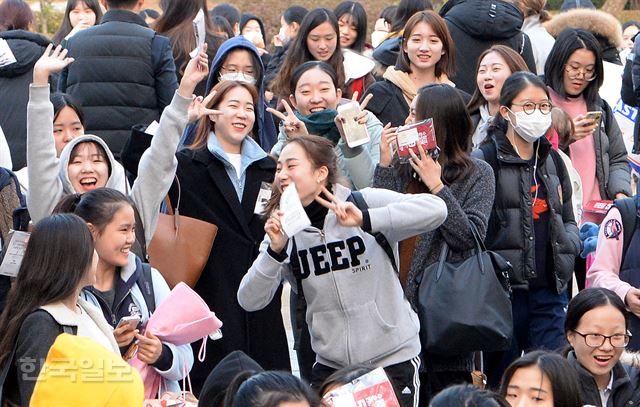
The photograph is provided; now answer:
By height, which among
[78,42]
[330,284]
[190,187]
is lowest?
[330,284]

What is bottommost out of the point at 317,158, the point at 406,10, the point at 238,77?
the point at 317,158

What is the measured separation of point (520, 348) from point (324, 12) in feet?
8.22

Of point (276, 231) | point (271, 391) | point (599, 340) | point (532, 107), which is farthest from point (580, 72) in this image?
point (271, 391)

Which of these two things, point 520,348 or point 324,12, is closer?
point 520,348

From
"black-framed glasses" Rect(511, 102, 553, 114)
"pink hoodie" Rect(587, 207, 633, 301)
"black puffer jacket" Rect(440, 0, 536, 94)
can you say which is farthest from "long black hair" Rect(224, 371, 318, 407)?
"black puffer jacket" Rect(440, 0, 536, 94)

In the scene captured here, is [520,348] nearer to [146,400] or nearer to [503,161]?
[503,161]

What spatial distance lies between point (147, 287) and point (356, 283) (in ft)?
2.91

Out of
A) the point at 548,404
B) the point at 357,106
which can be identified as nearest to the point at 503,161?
the point at 357,106

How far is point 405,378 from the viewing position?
5.42 meters

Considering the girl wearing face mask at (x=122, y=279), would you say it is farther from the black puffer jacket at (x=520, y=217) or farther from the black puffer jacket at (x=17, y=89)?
the black puffer jacket at (x=17, y=89)

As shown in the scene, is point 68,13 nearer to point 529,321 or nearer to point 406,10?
point 406,10

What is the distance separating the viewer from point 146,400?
5.07 meters

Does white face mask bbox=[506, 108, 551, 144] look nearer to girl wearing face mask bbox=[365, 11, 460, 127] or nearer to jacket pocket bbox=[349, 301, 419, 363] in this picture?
girl wearing face mask bbox=[365, 11, 460, 127]

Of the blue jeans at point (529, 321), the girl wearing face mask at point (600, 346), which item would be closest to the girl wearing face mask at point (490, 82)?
the blue jeans at point (529, 321)
